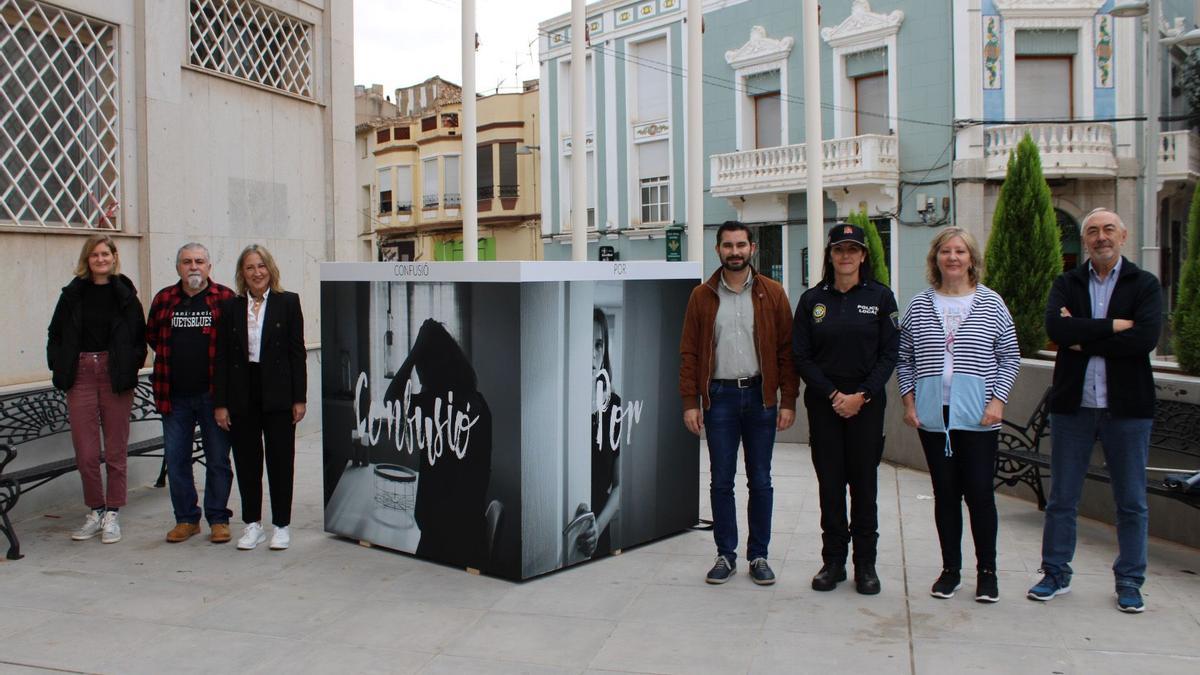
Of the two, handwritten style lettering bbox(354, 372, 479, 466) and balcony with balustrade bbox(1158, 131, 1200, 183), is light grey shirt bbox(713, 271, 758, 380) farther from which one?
balcony with balustrade bbox(1158, 131, 1200, 183)

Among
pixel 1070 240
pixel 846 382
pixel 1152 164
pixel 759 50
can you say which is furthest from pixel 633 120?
pixel 846 382

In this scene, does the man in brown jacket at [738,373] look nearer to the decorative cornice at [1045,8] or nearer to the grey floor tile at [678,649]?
the grey floor tile at [678,649]

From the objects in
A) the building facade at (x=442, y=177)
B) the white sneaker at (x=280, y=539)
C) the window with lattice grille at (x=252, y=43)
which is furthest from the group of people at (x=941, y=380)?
the building facade at (x=442, y=177)

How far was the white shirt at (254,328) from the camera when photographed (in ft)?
19.6

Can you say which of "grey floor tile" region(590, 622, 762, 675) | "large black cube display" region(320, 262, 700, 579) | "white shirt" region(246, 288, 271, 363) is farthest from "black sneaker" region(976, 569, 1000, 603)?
"white shirt" region(246, 288, 271, 363)

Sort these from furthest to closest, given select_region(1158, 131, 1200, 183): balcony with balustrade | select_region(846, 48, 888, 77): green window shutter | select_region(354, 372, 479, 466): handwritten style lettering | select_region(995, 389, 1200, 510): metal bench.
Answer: select_region(846, 48, 888, 77): green window shutter < select_region(1158, 131, 1200, 183): balcony with balustrade < select_region(354, 372, 479, 466): handwritten style lettering < select_region(995, 389, 1200, 510): metal bench

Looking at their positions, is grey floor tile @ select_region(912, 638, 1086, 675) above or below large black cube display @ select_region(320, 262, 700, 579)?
below

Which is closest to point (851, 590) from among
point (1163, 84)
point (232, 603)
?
point (232, 603)

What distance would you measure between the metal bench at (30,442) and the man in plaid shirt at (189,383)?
322mm

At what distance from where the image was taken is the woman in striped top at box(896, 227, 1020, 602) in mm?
4812

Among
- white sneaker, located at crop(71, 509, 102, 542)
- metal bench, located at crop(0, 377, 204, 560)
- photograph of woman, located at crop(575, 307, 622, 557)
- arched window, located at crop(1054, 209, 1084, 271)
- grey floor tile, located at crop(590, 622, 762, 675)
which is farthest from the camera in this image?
arched window, located at crop(1054, 209, 1084, 271)

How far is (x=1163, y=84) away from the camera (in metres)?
22.9

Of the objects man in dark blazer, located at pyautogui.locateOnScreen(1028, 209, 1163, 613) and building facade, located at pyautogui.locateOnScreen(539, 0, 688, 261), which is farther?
building facade, located at pyautogui.locateOnScreen(539, 0, 688, 261)

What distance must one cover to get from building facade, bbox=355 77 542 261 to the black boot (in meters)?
28.8
